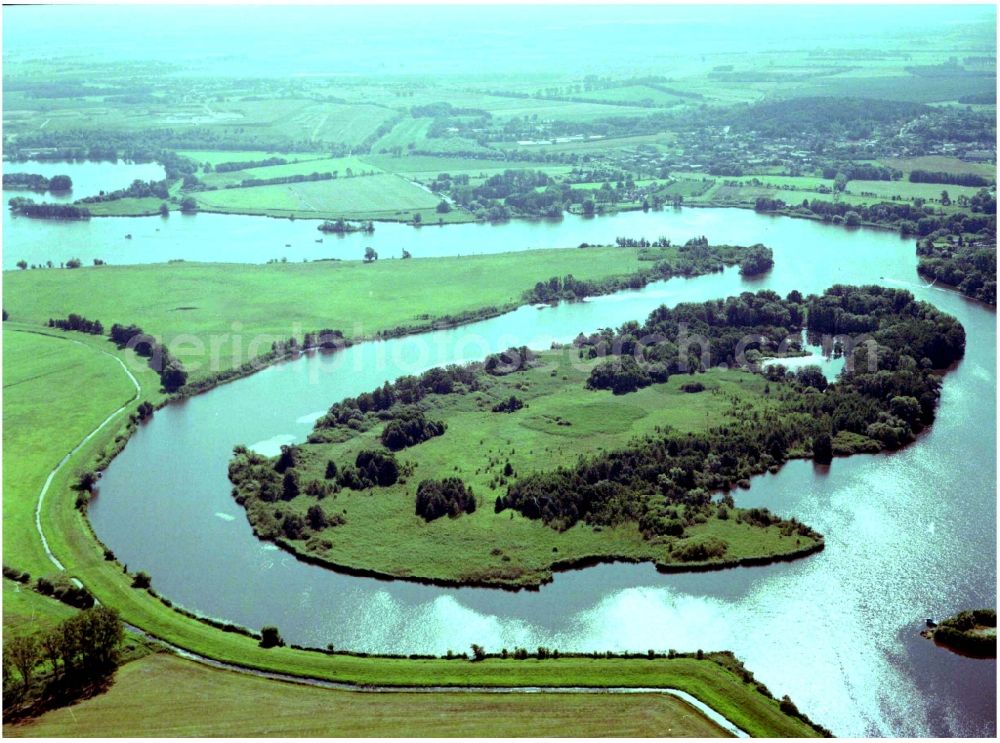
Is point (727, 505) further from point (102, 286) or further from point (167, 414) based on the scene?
point (102, 286)

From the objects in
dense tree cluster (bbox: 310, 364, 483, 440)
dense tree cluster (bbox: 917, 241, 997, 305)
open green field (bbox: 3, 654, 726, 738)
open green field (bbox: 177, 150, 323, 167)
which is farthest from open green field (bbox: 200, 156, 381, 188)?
open green field (bbox: 3, 654, 726, 738)

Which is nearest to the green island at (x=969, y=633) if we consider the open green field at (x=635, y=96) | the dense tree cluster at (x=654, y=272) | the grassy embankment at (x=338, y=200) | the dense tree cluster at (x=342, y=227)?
the dense tree cluster at (x=654, y=272)

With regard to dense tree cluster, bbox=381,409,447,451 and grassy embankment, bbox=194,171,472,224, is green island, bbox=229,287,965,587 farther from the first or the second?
grassy embankment, bbox=194,171,472,224

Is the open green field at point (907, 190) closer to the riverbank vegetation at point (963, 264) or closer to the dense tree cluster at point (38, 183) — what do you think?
the riverbank vegetation at point (963, 264)

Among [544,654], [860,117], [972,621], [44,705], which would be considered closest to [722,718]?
[544,654]

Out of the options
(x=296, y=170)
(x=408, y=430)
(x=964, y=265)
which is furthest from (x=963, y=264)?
(x=296, y=170)

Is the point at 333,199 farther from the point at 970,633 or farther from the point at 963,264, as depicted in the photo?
the point at 970,633
